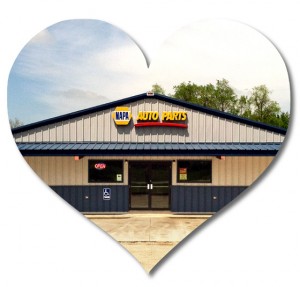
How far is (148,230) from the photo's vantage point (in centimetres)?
1264

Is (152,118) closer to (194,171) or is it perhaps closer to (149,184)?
(149,184)

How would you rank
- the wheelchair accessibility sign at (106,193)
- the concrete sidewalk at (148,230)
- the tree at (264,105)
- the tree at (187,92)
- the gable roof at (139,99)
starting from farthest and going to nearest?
the wheelchair accessibility sign at (106,193), the concrete sidewalk at (148,230), the gable roof at (139,99), the tree at (187,92), the tree at (264,105)

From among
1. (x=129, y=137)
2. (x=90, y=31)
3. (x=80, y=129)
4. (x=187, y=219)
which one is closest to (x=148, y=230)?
(x=187, y=219)

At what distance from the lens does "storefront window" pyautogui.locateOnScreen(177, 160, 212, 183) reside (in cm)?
1466

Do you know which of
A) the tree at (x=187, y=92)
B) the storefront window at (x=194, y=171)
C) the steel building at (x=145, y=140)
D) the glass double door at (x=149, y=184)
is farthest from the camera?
the storefront window at (x=194, y=171)

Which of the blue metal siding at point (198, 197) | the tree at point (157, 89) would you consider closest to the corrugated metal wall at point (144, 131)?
the tree at point (157, 89)

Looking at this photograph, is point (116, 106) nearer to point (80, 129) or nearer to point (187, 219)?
point (80, 129)

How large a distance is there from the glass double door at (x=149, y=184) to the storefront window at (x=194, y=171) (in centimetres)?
47

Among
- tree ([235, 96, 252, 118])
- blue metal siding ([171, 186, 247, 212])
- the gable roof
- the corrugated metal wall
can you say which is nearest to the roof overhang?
the corrugated metal wall

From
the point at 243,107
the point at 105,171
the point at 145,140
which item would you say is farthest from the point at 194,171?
the point at 243,107

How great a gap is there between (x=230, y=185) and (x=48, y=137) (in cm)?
626

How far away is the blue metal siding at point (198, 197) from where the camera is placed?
13.4 metres

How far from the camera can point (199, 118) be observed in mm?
12281

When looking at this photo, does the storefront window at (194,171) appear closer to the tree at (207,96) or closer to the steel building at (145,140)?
the steel building at (145,140)
